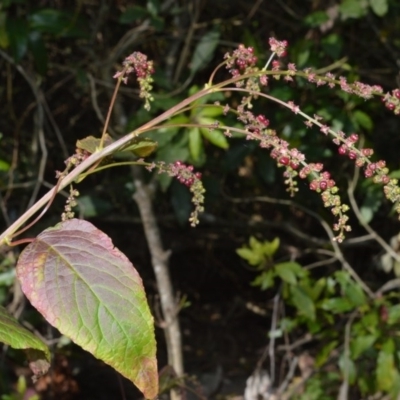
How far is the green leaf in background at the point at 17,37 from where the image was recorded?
243 centimetres

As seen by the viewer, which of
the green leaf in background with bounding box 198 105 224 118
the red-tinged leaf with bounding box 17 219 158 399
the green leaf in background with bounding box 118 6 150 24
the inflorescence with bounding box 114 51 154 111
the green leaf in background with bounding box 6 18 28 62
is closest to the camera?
the red-tinged leaf with bounding box 17 219 158 399

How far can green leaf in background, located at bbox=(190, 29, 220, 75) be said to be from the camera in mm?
2632

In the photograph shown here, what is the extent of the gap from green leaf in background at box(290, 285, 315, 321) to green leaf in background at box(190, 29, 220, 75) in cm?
80

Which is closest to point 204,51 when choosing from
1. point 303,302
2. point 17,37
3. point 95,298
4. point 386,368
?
point 17,37

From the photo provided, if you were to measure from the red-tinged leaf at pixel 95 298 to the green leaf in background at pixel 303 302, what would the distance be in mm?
1811

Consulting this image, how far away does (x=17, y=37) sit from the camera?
2.43m

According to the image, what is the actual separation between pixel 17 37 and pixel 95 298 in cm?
168

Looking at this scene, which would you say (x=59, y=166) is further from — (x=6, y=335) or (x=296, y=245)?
(x=6, y=335)

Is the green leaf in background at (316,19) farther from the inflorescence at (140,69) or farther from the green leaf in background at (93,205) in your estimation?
the inflorescence at (140,69)

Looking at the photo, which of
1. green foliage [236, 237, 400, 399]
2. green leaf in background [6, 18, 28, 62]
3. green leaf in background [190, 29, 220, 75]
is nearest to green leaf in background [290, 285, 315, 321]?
green foliage [236, 237, 400, 399]

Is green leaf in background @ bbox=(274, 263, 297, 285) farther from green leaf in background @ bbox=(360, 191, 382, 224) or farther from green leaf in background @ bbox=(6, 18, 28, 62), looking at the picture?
green leaf in background @ bbox=(6, 18, 28, 62)

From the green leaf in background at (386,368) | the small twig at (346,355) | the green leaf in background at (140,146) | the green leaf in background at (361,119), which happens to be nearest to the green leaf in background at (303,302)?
the small twig at (346,355)

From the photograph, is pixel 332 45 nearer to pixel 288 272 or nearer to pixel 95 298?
pixel 288 272

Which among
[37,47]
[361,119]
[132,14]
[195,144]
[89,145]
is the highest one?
[132,14]
